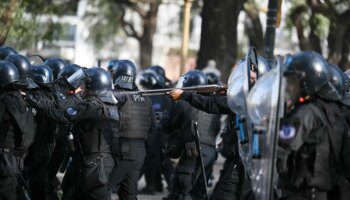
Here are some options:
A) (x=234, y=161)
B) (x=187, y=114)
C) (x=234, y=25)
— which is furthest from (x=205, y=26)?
(x=234, y=161)

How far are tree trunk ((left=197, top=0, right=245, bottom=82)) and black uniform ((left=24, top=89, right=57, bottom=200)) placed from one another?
9.46 metres

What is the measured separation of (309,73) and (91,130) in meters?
3.13

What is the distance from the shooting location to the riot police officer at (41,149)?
10988 millimetres

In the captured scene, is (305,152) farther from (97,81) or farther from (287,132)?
(97,81)

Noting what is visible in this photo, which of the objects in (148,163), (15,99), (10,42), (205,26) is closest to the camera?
(15,99)

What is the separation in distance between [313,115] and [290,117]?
187 millimetres

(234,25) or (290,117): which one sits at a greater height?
(234,25)

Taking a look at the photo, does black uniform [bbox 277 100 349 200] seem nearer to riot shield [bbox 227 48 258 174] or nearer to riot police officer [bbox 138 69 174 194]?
riot shield [bbox 227 48 258 174]

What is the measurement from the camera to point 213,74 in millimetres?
16266

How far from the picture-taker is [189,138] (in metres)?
11.9

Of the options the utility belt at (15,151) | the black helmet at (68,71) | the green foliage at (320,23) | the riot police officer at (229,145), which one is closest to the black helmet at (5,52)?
the black helmet at (68,71)

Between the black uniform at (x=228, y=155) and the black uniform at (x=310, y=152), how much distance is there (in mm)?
2490

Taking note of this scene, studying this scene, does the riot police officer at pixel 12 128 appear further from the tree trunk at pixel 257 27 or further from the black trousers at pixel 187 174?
the tree trunk at pixel 257 27

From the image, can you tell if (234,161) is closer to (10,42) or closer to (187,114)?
(187,114)
